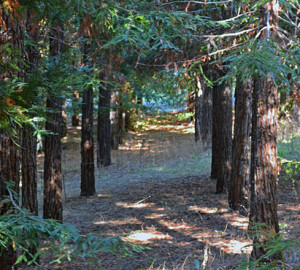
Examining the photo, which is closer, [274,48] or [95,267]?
[274,48]

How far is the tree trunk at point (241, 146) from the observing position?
33.6ft

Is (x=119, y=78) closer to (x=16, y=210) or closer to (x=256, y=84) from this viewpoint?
(x=256, y=84)

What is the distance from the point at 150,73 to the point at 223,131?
2.96 meters

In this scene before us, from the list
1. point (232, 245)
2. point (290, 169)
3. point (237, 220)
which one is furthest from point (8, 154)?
point (237, 220)

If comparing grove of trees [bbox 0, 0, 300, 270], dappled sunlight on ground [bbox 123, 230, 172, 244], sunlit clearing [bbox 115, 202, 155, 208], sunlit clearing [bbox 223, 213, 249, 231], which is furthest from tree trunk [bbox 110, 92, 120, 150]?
dappled sunlight on ground [bbox 123, 230, 172, 244]

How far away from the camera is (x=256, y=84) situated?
6.56m

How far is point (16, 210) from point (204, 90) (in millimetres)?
17242


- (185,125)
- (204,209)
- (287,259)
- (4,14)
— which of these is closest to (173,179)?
(204,209)

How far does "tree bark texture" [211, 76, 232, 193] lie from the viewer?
12391 mm

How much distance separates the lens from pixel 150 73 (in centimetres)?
1175

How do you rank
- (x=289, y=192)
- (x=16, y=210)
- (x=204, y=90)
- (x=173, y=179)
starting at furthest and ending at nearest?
(x=204, y=90)
(x=173, y=179)
(x=289, y=192)
(x=16, y=210)

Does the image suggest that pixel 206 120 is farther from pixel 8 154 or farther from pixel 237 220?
pixel 8 154

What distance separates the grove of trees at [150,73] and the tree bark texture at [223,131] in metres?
0.03

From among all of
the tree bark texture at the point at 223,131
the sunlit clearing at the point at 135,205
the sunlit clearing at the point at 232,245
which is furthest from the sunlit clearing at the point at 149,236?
the tree bark texture at the point at 223,131
